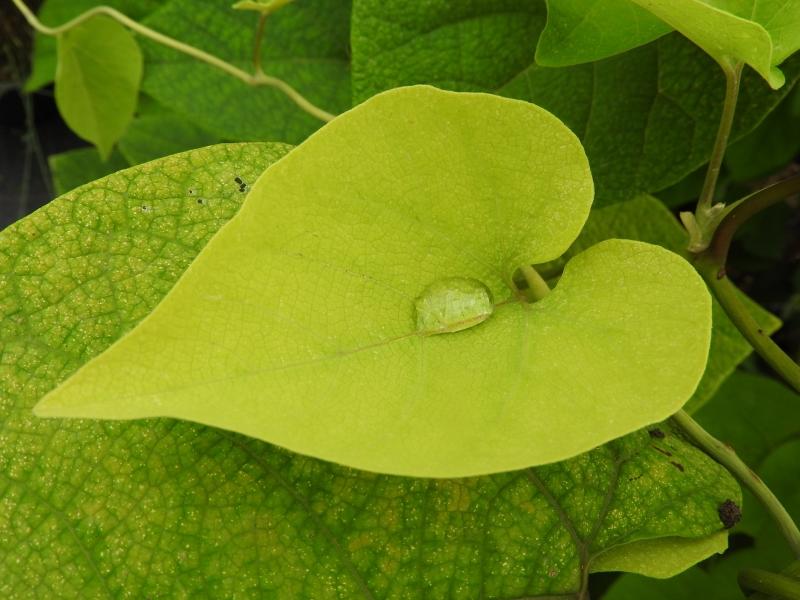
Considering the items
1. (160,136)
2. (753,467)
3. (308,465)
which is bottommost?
(753,467)

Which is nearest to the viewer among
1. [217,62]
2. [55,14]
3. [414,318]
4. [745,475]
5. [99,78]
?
[414,318]

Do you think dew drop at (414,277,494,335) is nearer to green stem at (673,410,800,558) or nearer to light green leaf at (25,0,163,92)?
green stem at (673,410,800,558)

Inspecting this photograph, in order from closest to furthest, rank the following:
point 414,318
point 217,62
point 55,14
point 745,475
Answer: point 414,318 → point 745,475 → point 217,62 → point 55,14

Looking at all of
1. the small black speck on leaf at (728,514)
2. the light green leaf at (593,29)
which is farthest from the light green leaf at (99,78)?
the small black speck on leaf at (728,514)

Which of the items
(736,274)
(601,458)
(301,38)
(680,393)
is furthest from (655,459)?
(736,274)

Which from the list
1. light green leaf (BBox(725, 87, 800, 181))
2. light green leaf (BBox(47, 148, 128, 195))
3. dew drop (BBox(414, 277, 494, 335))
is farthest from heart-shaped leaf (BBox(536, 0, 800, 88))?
light green leaf (BBox(47, 148, 128, 195))

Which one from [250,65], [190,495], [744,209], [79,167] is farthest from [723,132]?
[79,167]

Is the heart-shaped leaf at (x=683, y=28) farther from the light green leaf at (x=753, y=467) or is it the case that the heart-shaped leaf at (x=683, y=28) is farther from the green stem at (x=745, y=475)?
the light green leaf at (x=753, y=467)

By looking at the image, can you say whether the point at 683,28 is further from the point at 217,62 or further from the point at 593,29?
the point at 217,62
